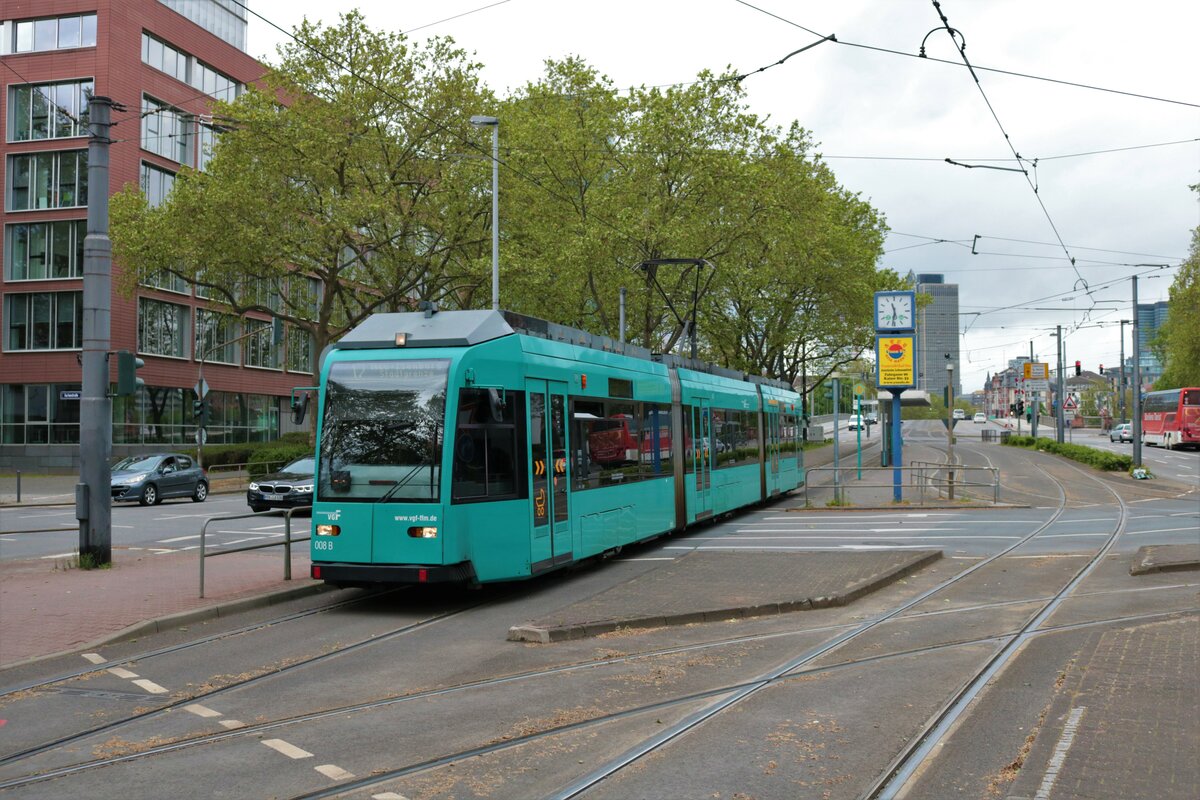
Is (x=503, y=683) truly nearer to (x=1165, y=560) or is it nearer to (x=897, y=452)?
(x=1165, y=560)

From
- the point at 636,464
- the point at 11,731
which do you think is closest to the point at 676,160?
the point at 636,464

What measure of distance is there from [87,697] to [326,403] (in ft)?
15.3

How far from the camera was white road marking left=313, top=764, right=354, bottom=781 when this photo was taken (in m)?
5.69

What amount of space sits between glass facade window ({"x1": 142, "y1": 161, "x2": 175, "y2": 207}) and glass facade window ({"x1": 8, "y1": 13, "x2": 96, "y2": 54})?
5639mm

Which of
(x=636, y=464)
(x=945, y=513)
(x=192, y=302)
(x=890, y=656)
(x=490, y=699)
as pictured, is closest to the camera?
(x=490, y=699)

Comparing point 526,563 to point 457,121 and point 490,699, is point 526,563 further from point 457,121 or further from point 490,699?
point 457,121

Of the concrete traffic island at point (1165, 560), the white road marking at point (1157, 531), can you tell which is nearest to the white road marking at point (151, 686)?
the concrete traffic island at point (1165, 560)

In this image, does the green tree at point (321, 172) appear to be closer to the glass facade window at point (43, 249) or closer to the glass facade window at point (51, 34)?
the glass facade window at point (43, 249)

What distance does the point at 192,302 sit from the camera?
168 ft

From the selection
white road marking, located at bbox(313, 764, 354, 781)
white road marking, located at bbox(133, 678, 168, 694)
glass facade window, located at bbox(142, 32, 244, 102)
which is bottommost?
white road marking, located at bbox(133, 678, 168, 694)

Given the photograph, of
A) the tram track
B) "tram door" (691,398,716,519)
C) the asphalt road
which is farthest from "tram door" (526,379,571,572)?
the asphalt road

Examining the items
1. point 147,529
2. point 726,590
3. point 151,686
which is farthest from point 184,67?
point 151,686

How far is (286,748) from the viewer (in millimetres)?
6281

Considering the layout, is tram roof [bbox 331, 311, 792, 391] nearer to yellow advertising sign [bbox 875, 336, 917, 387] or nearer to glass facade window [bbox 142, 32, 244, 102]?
yellow advertising sign [bbox 875, 336, 917, 387]
